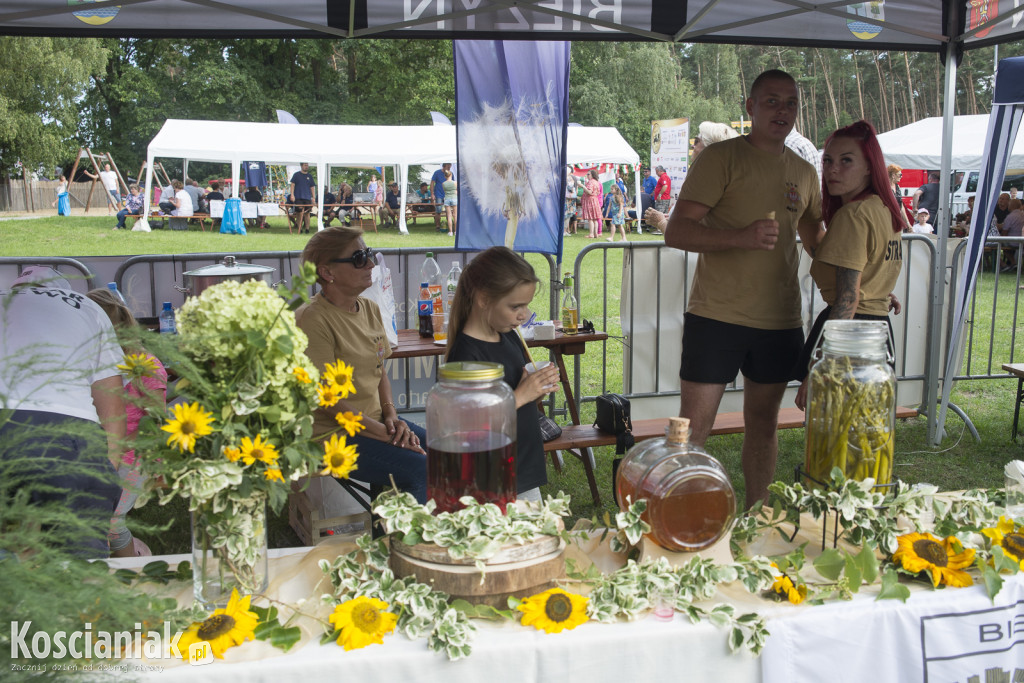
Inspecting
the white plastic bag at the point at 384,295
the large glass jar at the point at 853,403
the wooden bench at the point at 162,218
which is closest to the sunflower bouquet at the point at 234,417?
the large glass jar at the point at 853,403

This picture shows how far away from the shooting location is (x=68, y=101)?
2822 centimetres

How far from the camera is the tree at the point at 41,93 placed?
2536 centimetres

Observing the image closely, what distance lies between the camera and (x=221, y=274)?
4.56 m

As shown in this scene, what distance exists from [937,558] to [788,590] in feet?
1.05

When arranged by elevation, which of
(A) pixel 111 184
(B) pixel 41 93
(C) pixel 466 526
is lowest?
(C) pixel 466 526

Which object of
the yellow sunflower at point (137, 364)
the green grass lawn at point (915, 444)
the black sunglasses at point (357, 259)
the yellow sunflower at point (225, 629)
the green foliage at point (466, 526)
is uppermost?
the black sunglasses at point (357, 259)

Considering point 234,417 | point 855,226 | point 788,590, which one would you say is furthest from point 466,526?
point 855,226

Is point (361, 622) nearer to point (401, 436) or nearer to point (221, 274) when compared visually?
point (401, 436)

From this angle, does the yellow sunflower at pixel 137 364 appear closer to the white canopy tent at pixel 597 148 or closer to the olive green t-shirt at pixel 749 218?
the olive green t-shirt at pixel 749 218

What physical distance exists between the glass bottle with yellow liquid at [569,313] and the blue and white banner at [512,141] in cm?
25

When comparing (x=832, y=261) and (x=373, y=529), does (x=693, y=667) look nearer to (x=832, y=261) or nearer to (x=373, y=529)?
(x=373, y=529)

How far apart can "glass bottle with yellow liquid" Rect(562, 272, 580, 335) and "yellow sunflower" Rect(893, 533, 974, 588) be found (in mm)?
3130

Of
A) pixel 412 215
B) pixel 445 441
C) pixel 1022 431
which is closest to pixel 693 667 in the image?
pixel 445 441

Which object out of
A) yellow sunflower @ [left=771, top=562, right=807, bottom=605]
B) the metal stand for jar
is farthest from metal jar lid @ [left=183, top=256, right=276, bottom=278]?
yellow sunflower @ [left=771, top=562, right=807, bottom=605]
